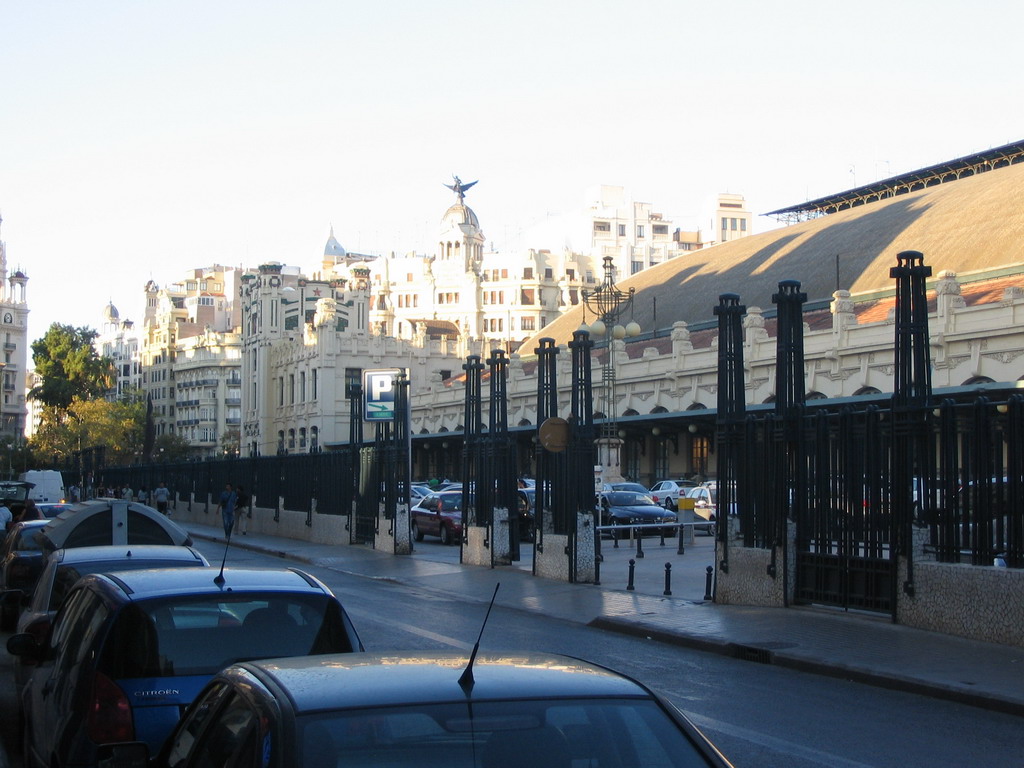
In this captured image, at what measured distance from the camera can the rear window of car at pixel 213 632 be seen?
6332mm

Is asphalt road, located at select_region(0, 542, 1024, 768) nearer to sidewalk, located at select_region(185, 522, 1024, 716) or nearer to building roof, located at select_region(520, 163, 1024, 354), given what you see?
sidewalk, located at select_region(185, 522, 1024, 716)

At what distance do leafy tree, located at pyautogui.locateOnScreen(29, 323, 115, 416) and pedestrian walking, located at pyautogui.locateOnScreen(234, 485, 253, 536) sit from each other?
2756 inches

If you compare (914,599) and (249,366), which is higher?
(249,366)

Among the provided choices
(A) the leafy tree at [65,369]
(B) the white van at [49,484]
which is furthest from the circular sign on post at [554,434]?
(A) the leafy tree at [65,369]

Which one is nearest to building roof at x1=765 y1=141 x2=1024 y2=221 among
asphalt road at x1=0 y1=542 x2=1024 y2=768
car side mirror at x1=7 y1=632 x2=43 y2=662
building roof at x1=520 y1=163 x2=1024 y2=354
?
building roof at x1=520 y1=163 x2=1024 y2=354

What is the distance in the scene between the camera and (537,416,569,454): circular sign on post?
72.3 feet

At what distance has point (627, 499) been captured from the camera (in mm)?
38781

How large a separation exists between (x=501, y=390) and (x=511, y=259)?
128249mm

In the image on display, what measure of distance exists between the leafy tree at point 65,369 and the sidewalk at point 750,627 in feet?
293

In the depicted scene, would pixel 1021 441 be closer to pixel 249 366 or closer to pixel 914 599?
pixel 914 599

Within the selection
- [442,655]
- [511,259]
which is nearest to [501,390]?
[442,655]

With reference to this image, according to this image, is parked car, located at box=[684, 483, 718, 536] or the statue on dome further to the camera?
the statue on dome

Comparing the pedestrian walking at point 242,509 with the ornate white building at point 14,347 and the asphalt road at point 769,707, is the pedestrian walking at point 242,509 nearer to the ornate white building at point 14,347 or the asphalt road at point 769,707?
the asphalt road at point 769,707

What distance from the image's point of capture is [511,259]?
506ft
